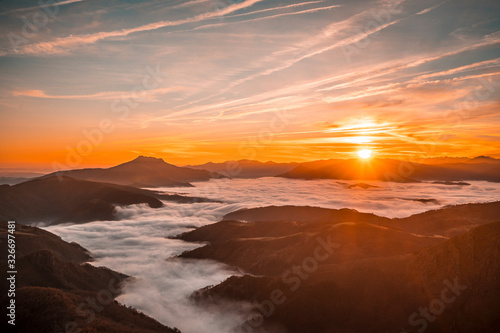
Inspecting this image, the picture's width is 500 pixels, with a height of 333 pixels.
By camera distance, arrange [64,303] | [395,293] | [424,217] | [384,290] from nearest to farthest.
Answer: [64,303], [395,293], [384,290], [424,217]

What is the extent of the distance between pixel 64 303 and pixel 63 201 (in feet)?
587

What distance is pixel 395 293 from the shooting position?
1260 inches

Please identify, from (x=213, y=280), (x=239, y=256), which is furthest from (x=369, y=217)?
(x=213, y=280)

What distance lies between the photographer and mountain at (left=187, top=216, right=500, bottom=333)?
2714 centimetres

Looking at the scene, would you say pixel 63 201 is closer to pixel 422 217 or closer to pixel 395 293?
pixel 422 217

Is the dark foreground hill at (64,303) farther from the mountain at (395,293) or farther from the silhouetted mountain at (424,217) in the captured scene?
the silhouetted mountain at (424,217)

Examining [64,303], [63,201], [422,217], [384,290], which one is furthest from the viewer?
[63,201]

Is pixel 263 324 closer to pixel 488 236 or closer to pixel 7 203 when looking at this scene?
pixel 488 236

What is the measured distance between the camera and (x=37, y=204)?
575 feet

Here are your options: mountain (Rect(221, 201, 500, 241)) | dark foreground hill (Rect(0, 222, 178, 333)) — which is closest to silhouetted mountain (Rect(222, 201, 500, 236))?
mountain (Rect(221, 201, 500, 241))

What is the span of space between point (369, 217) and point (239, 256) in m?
62.6

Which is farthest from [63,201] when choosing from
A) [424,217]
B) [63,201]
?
[424,217]

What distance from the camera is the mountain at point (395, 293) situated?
1069 inches

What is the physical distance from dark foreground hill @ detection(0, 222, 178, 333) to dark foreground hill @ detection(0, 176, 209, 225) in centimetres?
11927
